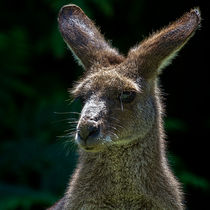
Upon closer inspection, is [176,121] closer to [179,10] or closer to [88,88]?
[179,10]

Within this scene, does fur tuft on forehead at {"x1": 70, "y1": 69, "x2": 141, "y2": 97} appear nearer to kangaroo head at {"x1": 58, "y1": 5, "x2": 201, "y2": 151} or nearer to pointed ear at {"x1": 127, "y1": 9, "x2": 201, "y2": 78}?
kangaroo head at {"x1": 58, "y1": 5, "x2": 201, "y2": 151}

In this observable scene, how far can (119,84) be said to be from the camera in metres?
6.24

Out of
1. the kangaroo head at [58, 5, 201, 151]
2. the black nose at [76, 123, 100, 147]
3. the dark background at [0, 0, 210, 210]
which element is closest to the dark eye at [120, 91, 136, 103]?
the kangaroo head at [58, 5, 201, 151]

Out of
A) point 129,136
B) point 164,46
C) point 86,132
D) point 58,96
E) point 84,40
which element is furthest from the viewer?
point 58,96

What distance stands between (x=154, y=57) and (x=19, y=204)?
12.0 feet

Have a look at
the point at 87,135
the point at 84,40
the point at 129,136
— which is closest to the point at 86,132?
the point at 87,135

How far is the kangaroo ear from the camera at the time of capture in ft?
22.0

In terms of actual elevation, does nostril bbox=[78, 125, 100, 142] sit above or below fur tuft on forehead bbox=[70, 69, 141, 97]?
below

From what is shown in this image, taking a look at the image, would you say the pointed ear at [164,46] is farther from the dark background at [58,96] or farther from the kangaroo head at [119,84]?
the dark background at [58,96]

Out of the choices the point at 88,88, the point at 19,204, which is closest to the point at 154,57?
the point at 88,88

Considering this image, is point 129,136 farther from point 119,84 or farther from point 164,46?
point 164,46

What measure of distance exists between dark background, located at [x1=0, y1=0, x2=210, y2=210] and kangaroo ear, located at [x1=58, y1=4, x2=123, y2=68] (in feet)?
8.32

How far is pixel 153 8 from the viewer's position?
11.0 m

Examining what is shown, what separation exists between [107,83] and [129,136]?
1.65 ft
